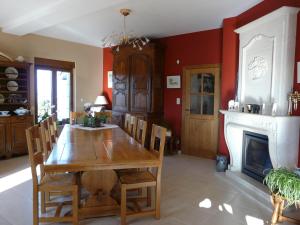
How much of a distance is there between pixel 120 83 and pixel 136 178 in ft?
12.7

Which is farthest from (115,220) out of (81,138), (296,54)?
(296,54)

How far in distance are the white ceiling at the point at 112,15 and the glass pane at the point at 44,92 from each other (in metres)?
0.97

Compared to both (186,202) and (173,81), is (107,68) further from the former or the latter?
(186,202)

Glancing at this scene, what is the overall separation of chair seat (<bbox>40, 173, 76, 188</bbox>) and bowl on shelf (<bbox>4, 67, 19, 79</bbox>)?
10.9ft

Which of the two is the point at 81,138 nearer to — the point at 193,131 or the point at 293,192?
the point at 293,192

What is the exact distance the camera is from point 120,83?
5.99 meters

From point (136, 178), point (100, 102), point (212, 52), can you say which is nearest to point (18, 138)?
point (100, 102)

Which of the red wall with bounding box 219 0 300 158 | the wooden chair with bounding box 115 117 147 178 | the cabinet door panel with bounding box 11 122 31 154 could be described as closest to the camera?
the wooden chair with bounding box 115 117 147 178

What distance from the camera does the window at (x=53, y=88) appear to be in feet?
18.5

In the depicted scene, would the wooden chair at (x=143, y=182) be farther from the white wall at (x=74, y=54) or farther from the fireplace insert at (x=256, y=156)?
the white wall at (x=74, y=54)

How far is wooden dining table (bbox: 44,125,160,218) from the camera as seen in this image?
6.59 feet

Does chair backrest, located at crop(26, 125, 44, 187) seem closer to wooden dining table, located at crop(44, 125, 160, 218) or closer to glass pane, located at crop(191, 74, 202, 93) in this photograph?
wooden dining table, located at crop(44, 125, 160, 218)

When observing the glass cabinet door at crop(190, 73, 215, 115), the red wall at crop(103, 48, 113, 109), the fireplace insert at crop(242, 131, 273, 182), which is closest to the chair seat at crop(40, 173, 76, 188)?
the fireplace insert at crop(242, 131, 273, 182)

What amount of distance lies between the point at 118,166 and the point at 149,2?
2.71m
